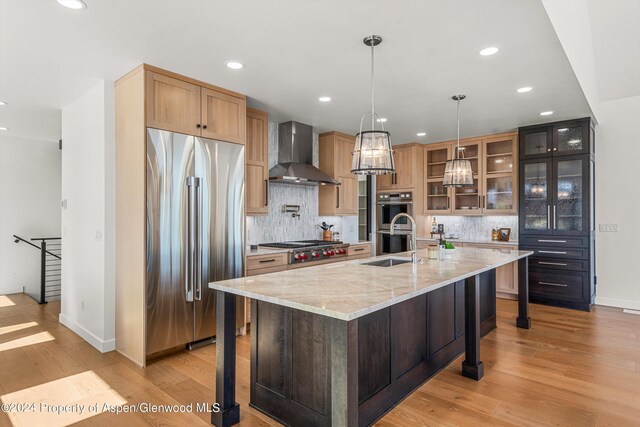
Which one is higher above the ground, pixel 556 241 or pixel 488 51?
pixel 488 51

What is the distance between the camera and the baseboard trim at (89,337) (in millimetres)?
3367

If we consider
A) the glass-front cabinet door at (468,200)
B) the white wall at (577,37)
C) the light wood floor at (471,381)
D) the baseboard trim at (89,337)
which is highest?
the white wall at (577,37)

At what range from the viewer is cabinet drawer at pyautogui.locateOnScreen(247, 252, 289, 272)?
3860 millimetres

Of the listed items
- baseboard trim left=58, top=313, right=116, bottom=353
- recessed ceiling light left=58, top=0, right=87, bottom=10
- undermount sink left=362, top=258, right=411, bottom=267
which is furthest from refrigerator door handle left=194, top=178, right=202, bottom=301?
undermount sink left=362, top=258, right=411, bottom=267

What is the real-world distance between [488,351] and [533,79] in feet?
8.56

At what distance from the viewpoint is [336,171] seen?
554 cm

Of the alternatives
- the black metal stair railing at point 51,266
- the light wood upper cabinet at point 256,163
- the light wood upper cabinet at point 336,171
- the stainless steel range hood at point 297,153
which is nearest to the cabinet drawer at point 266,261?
the light wood upper cabinet at point 256,163

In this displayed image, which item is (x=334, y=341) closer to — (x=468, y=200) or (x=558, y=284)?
(x=558, y=284)

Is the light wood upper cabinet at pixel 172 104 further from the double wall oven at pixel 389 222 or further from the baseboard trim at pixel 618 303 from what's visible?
the baseboard trim at pixel 618 303

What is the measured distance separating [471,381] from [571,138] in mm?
3876

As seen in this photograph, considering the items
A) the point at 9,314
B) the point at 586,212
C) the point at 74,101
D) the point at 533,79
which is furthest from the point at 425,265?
the point at 9,314

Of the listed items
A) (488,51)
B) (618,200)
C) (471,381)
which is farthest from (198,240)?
(618,200)

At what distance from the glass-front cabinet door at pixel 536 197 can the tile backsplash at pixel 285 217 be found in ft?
9.53

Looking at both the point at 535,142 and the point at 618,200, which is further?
the point at 535,142
